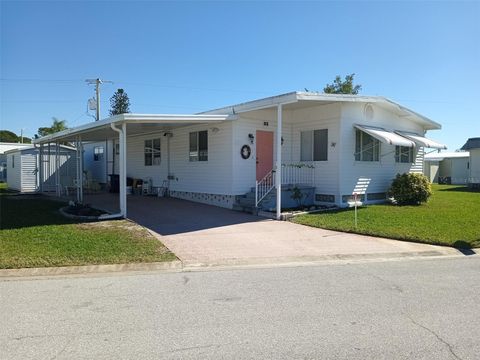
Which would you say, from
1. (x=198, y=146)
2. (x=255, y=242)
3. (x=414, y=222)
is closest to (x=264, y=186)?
(x=198, y=146)

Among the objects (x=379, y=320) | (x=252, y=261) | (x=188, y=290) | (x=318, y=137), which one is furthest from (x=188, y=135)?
(x=379, y=320)

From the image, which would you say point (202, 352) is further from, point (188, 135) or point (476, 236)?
point (188, 135)

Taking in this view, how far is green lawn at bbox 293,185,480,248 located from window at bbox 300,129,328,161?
8.27ft

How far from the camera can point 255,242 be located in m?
9.16

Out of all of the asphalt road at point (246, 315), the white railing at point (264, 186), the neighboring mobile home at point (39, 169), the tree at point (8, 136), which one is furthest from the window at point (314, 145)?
the tree at point (8, 136)

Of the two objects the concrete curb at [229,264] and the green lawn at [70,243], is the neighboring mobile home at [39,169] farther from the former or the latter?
the concrete curb at [229,264]

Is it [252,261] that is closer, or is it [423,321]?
[423,321]

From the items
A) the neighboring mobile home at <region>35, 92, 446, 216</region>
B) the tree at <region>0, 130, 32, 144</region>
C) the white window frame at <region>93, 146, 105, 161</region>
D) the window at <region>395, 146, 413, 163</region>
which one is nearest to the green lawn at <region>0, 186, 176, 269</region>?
the neighboring mobile home at <region>35, 92, 446, 216</region>

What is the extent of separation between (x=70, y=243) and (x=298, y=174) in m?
8.97

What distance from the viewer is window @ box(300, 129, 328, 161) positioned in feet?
49.2

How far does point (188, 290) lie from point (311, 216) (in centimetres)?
730

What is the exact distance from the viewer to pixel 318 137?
1522 centimetres

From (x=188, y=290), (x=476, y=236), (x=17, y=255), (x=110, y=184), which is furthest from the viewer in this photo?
(x=110, y=184)

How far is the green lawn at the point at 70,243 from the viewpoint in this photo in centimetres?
723
